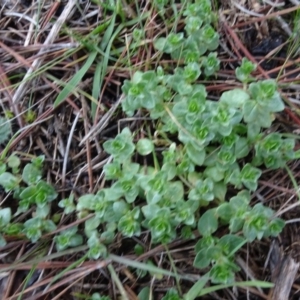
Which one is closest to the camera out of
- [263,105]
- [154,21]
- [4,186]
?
[263,105]

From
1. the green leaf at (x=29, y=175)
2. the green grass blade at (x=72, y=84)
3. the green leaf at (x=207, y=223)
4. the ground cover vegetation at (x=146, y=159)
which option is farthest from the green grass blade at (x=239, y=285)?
the green grass blade at (x=72, y=84)

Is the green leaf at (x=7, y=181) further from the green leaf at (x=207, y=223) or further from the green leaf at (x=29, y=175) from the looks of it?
the green leaf at (x=207, y=223)

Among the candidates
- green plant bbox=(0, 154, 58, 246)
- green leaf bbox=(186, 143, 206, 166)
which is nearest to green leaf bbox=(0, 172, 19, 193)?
green plant bbox=(0, 154, 58, 246)

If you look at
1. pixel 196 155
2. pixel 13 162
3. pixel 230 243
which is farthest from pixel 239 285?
pixel 13 162

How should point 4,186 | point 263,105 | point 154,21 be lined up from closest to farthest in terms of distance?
point 263,105 < point 4,186 < point 154,21

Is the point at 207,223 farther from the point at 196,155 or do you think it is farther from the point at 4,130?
the point at 4,130

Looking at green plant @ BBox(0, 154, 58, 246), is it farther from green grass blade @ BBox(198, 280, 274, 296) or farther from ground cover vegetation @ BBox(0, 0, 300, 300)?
green grass blade @ BBox(198, 280, 274, 296)

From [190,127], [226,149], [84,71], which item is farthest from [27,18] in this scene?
[226,149]

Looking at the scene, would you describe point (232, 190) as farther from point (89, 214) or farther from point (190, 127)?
point (89, 214)
